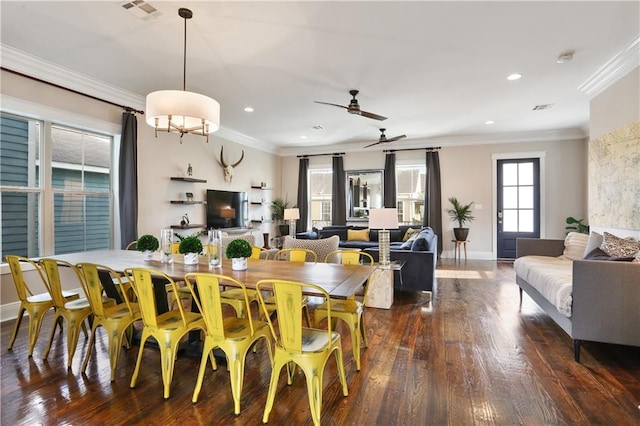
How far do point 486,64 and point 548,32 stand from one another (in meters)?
0.75

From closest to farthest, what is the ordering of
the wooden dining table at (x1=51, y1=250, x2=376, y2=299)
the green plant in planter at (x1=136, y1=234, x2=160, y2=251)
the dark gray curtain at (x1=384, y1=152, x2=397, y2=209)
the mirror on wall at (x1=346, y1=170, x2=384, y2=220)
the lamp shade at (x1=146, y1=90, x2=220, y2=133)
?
the wooden dining table at (x1=51, y1=250, x2=376, y2=299) < the lamp shade at (x1=146, y1=90, x2=220, y2=133) < the green plant in planter at (x1=136, y1=234, x2=160, y2=251) < the dark gray curtain at (x1=384, y1=152, x2=397, y2=209) < the mirror on wall at (x1=346, y1=170, x2=384, y2=220)

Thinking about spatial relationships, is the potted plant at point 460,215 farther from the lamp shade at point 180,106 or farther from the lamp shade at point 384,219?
the lamp shade at point 180,106

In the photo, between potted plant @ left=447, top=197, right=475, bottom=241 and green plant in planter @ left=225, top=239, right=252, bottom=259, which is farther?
potted plant @ left=447, top=197, right=475, bottom=241

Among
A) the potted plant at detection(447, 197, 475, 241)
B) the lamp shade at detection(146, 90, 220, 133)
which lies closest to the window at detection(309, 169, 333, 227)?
the potted plant at detection(447, 197, 475, 241)

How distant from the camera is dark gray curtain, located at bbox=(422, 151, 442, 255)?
26.1 feet

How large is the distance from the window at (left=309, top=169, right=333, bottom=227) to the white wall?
770mm

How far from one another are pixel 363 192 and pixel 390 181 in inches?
32.2

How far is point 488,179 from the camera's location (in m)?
7.75

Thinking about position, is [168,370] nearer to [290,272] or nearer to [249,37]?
[290,272]

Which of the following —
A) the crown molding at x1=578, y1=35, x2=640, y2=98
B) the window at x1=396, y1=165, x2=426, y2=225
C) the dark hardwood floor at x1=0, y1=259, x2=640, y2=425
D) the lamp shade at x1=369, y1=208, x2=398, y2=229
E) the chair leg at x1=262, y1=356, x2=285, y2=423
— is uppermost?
the crown molding at x1=578, y1=35, x2=640, y2=98

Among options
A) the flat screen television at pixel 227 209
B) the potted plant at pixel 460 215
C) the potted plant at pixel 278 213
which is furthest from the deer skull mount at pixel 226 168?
the potted plant at pixel 460 215

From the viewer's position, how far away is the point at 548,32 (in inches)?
125

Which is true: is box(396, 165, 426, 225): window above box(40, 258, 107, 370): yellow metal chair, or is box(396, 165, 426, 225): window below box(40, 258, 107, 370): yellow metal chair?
above

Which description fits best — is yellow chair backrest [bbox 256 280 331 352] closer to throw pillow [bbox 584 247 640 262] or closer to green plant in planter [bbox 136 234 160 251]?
green plant in planter [bbox 136 234 160 251]
